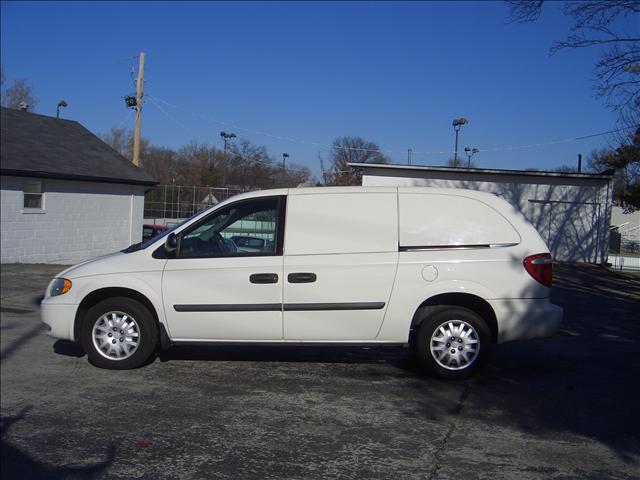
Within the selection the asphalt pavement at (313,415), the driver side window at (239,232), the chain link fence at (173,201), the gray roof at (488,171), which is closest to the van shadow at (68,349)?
the asphalt pavement at (313,415)

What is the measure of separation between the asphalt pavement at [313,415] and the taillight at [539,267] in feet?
3.41

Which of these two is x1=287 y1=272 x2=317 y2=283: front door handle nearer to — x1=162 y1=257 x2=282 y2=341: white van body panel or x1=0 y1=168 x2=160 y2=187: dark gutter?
x1=162 y1=257 x2=282 y2=341: white van body panel

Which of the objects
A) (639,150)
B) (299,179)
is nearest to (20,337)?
(639,150)

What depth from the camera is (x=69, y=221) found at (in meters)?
19.5

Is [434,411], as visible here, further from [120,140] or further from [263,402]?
[120,140]

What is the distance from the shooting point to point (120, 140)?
55375 mm

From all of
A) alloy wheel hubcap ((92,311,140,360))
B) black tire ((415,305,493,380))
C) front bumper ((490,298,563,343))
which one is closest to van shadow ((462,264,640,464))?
black tire ((415,305,493,380))

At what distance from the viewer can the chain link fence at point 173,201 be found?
1116 inches

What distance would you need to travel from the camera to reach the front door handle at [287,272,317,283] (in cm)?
625

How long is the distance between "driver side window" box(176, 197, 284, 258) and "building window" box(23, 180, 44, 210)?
43.4 feet

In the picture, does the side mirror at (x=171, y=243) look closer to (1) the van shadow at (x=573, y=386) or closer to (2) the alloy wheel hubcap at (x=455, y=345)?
(2) the alloy wheel hubcap at (x=455, y=345)

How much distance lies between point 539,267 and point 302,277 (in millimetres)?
2319

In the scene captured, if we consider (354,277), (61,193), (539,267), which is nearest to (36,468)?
(354,277)

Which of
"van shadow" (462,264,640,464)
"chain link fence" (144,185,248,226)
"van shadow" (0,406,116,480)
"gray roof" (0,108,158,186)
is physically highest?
"gray roof" (0,108,158,186)
